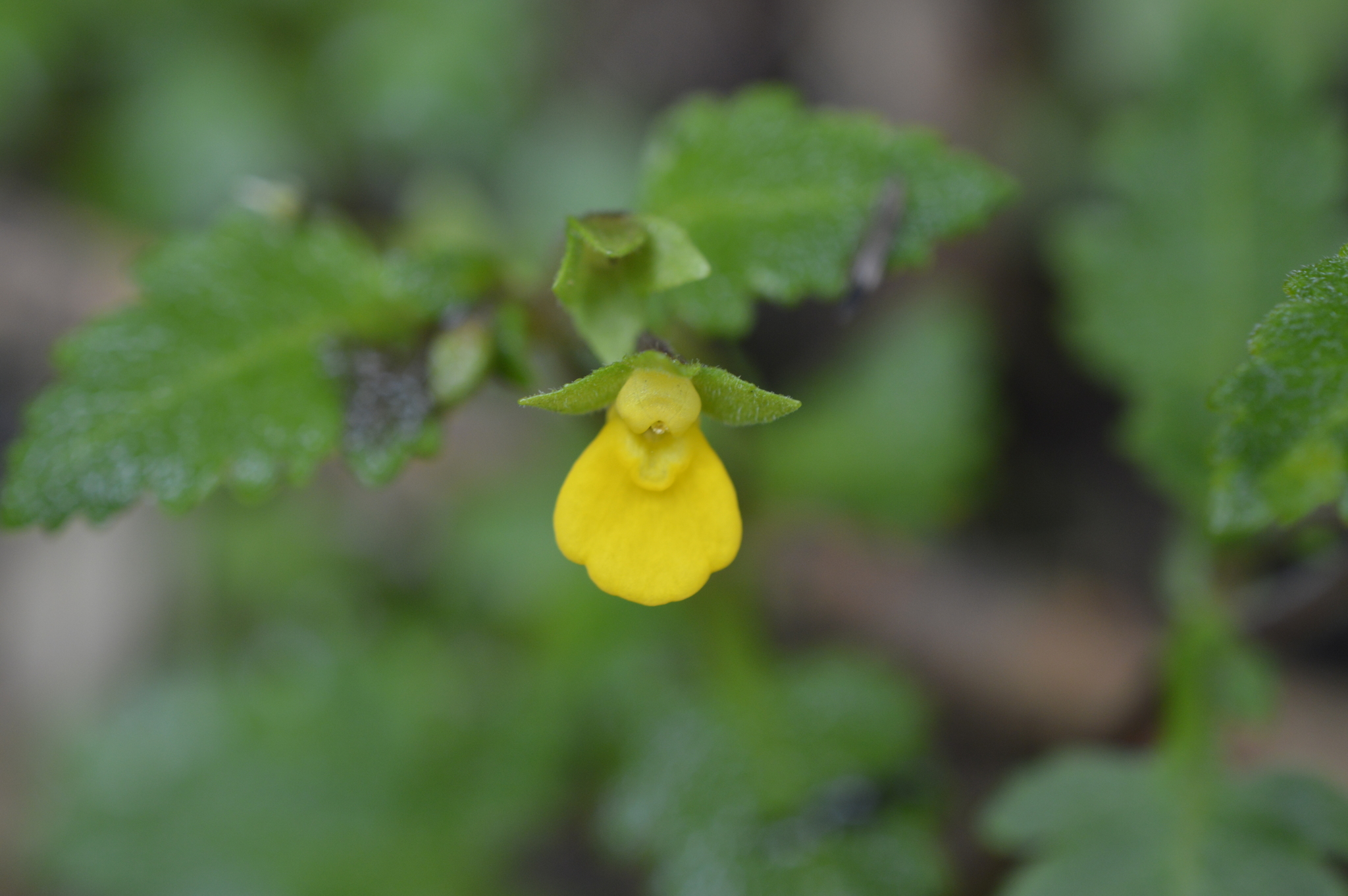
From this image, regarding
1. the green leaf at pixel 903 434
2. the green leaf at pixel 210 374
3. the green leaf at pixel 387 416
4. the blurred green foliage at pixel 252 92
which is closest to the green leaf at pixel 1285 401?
the green leaf at pixel 387 416

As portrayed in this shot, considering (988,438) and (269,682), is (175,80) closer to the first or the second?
(269,682)

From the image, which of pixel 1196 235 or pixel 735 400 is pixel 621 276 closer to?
pixel 735 400

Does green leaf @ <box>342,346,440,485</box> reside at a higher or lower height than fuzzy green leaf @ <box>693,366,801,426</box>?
higher

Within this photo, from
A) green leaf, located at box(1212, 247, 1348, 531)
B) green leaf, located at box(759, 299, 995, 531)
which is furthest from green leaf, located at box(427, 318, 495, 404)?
green leaf, located at box(759, 299, 995, 531)

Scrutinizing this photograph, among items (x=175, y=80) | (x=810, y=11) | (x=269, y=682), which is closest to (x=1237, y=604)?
(x=269, y=682)

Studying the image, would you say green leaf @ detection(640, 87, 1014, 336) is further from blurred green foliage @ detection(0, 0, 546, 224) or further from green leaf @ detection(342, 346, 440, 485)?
blurred green foliage @ detection(0, 0, 546, 224)
